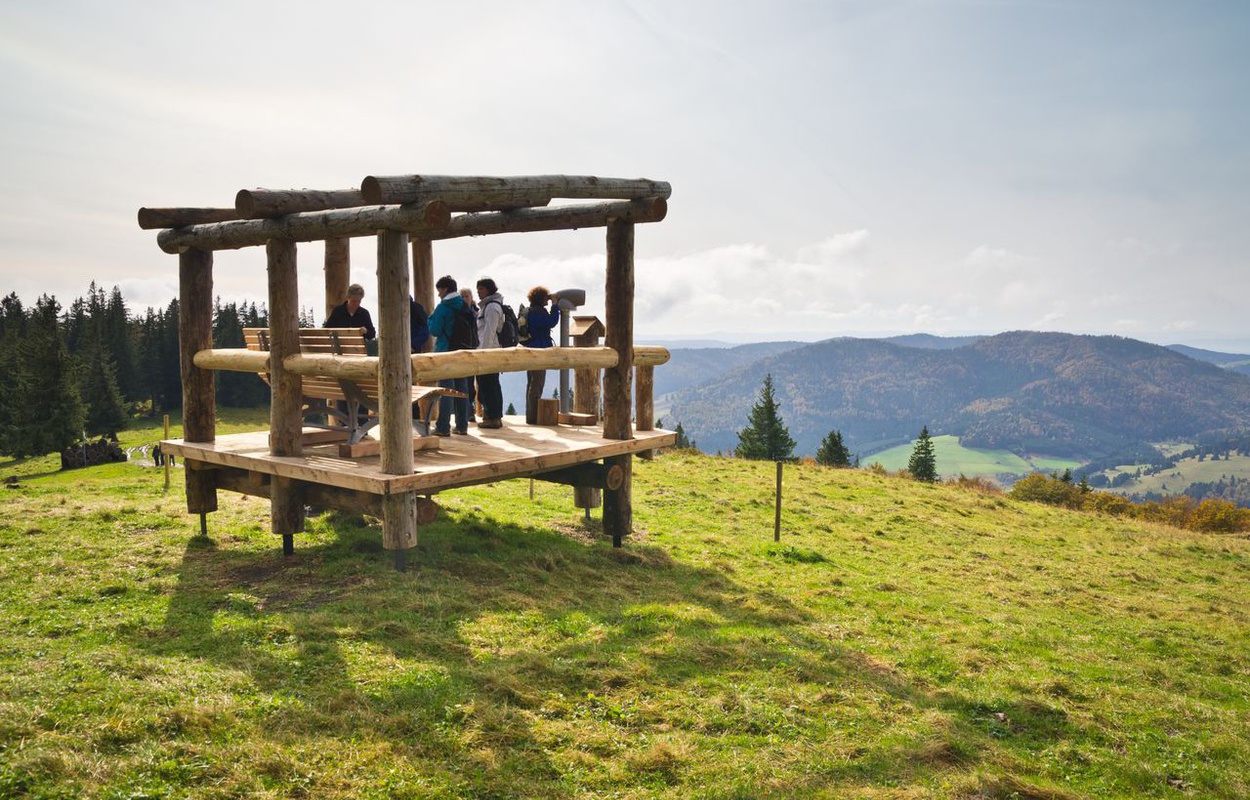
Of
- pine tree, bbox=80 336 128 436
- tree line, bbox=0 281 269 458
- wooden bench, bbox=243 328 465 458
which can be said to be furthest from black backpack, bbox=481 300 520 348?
pine tree, bbox=80 336 128 436

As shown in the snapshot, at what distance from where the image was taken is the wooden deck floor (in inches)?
352

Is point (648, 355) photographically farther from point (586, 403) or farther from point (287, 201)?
point (287, 201)

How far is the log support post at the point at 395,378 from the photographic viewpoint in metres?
8.60

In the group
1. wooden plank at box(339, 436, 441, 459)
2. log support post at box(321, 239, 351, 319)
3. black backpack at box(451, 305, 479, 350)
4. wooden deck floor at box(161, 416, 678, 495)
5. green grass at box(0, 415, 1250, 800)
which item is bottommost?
green grass at box(0, 415, 1250, 800)

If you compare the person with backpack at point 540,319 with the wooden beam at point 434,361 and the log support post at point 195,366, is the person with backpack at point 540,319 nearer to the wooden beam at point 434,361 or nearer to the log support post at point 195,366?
the wooden beam at point 434,361

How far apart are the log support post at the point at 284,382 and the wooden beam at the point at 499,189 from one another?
2467 mm

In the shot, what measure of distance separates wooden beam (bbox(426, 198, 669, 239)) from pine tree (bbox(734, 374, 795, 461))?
49.3 meters

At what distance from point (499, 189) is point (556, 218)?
3127 millimetres

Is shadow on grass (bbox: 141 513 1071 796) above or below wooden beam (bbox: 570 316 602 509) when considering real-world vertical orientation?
below

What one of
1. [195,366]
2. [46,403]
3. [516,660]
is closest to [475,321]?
[195,366]

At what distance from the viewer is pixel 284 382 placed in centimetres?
1010

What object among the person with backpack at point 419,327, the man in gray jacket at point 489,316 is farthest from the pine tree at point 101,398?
the man in gray jacket at point 489,316

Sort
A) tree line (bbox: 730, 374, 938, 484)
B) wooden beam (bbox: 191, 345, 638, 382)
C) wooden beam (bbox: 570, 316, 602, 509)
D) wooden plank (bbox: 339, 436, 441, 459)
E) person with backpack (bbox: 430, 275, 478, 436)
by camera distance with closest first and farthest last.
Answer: wooden beam (bbox: 191, 345, 638, 382)
wooden plank (bbox: 339, 436, 441, 459)
person with backpack (bbox: 430, 275, 478, 436)
wooden beam (bbox: 570, 316, 602, 509)
tree line (bbox: 730, 374, 938, 484)

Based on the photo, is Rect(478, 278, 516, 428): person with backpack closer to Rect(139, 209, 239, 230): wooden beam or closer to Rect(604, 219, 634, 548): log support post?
Rect(604, 219, 634, 548): log support post
